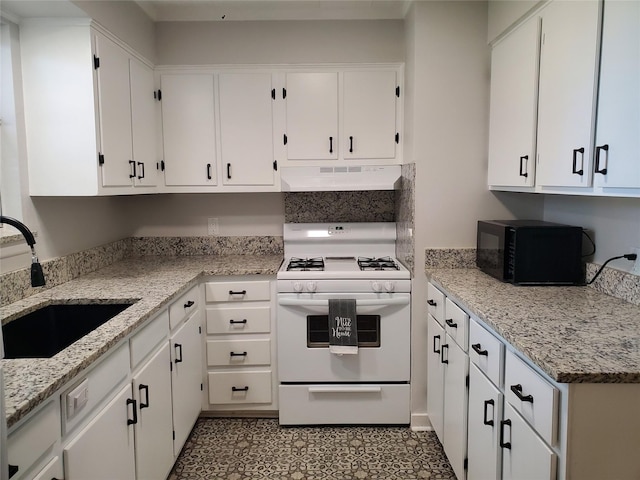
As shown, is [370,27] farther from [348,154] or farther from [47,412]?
[47,412]

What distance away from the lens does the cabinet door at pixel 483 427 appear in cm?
168

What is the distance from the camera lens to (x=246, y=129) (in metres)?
3.03

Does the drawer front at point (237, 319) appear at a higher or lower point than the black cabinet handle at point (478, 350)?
lower

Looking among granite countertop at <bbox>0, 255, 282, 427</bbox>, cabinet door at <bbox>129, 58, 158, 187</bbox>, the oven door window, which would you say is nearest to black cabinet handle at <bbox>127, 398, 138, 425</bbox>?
granite countertop at <bbox>0, 255, 282, 427</bbox>

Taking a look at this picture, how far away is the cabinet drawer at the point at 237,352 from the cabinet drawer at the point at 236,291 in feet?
0.89

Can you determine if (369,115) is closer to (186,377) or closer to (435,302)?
(435,302)

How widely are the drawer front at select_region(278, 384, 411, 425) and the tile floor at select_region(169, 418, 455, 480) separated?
0.06 metres

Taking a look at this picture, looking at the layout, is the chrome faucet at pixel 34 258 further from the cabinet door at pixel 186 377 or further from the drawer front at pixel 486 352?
the drawer front at pixel 486 352

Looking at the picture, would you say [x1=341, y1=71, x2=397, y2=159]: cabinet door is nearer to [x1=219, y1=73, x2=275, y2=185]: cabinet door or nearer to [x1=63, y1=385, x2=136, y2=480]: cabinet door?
[x1=219, y1=73, x2=275, y2=185]: cabinet door

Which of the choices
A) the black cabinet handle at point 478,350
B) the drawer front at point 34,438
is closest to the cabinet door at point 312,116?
the black cabinet handle at point 478,350

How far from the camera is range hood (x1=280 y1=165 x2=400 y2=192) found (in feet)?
9.41

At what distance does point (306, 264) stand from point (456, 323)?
1.11m

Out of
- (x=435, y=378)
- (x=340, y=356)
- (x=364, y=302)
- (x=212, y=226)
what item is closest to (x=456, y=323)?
(x=435, y=378)

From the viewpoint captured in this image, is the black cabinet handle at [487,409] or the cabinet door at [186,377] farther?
the cabinet door at [186,377]
